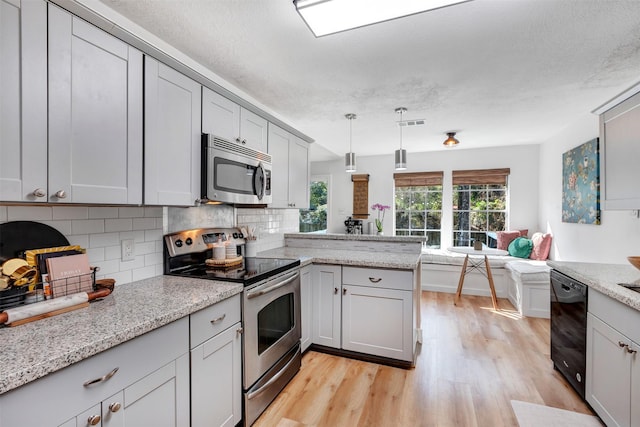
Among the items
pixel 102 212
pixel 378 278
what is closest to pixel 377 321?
pixel 378 278

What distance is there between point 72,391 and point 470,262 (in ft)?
15.4

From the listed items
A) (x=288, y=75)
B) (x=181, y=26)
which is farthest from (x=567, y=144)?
(x=181, y=26)

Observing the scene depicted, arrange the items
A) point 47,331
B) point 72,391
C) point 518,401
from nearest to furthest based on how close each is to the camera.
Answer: point 72,391, point 47,331, point 518,401

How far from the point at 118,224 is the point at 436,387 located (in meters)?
2.37

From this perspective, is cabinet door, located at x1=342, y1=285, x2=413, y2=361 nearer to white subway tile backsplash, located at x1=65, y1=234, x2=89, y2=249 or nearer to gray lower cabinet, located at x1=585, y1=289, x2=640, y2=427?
gray lower cabinet, located at x1=585, y1=289, x2=640, y2=427

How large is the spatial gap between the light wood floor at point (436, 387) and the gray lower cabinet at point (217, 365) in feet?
1.19

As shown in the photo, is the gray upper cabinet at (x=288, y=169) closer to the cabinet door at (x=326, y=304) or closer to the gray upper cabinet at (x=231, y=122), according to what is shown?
the gray upper cabinet at (x=231, y=122)

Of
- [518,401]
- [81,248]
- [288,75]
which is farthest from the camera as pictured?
[288,75]

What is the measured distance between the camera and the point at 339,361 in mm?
2494

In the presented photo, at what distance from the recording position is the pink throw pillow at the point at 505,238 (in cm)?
477

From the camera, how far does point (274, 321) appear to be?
198cm

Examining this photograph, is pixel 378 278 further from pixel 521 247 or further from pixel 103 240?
pixel 521 247

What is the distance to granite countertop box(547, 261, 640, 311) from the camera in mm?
1456

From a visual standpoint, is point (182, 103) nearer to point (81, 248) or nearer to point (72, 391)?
point (81, 248)
